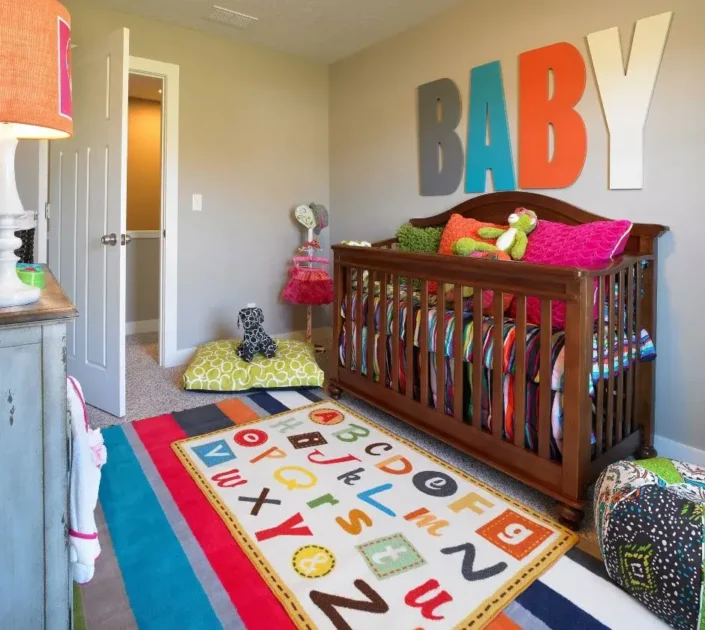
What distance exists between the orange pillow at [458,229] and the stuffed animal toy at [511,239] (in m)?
0.16

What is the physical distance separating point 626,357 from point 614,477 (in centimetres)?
58

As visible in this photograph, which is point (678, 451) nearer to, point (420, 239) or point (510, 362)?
point (510, 362)

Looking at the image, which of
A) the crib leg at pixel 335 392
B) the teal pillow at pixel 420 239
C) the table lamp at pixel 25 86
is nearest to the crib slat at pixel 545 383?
the teal pillow at pixel 420 239

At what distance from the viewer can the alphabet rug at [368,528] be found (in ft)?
4.37

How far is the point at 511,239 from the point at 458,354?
2.07 ft

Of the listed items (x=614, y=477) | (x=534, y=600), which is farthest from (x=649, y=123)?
(x=534, y=600)

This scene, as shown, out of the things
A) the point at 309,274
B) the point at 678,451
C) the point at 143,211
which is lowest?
the point at 678,451

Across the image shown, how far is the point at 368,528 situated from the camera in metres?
1.65

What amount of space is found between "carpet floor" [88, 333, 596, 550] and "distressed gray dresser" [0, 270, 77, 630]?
4.81ft

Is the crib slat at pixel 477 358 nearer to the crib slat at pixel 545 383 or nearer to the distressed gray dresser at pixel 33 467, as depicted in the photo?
the crib slat at pixel 545 383

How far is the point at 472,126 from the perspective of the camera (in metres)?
2.79

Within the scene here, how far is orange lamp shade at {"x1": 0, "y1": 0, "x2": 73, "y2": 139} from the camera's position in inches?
34.4

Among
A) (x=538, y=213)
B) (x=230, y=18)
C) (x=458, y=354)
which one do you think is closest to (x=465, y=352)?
(x=458, y=354)

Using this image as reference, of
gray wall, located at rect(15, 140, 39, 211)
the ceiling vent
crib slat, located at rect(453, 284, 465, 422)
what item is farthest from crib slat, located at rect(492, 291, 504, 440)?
gray wall, located at rect(15, 140, 39, 211)
